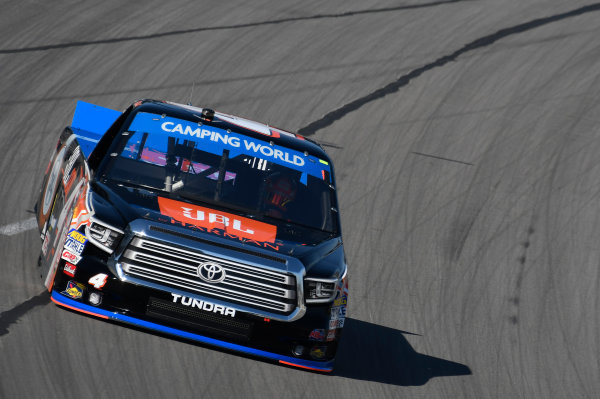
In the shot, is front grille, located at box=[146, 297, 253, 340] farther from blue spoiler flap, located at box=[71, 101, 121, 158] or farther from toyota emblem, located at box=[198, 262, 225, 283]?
blue spoiler flap, located at box=[71, 101, 121, 158]

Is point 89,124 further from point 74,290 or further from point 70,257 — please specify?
point 74,290

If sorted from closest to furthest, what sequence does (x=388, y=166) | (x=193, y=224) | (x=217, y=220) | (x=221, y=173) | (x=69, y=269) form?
(x=69, y=269), (x=193, y=224), (x=217, y=220), (x=221, y=173), (x=388, y=166)

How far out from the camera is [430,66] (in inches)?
612

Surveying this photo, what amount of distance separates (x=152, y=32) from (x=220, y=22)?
1.28 metres

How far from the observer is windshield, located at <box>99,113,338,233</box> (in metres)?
7.12

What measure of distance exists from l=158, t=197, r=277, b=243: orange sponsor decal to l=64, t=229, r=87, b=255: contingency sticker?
0.58 m

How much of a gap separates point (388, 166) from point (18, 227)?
206 inches

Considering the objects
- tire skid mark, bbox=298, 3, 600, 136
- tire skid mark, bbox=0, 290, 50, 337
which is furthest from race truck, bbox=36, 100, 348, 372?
tire skid mark, bbox=298, 3, 600, 136

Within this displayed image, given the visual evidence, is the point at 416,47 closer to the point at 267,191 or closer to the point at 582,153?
the point at 582,153

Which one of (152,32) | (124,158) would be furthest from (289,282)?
(152,32)

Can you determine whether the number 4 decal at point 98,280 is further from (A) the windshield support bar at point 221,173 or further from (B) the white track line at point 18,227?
(B) the white track line at point 18,227

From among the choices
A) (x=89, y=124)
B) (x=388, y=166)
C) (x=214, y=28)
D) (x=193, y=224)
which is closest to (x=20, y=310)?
(x=193, y=224)

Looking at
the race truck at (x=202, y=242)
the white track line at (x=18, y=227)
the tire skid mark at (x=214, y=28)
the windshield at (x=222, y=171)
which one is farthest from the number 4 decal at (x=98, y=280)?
the tire skid mark at (x=214, y=28)

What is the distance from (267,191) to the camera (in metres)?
7.30
